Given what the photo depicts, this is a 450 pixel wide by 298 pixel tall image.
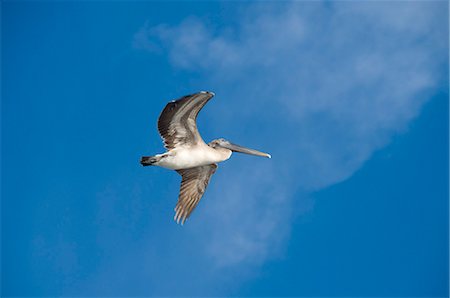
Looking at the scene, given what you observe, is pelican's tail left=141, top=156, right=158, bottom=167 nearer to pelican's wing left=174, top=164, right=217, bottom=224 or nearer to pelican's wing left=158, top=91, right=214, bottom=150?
pelican's wing left=158, top=91, right=214, bottom=150

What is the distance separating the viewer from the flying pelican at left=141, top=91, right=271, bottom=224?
1802cm

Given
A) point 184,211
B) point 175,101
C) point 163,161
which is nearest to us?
point 175,101

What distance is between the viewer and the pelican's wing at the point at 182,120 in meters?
17.6

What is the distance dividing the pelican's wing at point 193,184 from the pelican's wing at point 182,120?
160 cm

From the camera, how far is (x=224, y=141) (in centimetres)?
2045

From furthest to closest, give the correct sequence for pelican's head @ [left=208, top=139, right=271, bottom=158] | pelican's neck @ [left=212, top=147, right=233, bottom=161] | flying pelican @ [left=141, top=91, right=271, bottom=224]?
pelican's head @ [left=208, top=139, right=271, bottom=158] → pelican's neck @ [left=212, top=147, right=233, bottom=161] → flying pelican @ [left=141, top=91, right=271, bottom=224]

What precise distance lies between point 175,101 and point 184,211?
414 centimetres

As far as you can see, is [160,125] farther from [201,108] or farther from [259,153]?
[259,153]

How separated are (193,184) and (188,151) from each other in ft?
5.83

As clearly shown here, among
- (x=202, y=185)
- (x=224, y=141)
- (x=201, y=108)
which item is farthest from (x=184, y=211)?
(x=201, y=108)

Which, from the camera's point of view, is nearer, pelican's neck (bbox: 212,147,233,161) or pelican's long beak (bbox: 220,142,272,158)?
pelican's neck (bbox: 212,147,233,161)

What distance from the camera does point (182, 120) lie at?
60.9 feet

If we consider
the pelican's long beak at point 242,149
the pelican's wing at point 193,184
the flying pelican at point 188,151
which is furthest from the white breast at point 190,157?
the pelican's wing at point 193,184

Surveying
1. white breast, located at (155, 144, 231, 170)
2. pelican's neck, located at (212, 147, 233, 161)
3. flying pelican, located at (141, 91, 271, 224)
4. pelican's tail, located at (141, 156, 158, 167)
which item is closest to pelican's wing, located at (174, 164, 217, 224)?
flying pelican, located at (141, 91, 271, 224)
